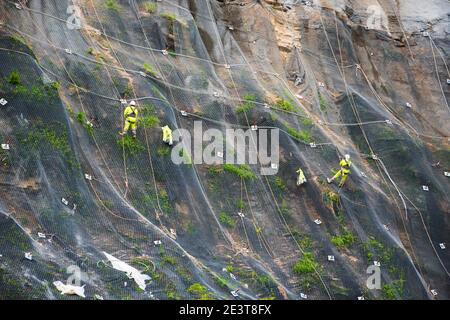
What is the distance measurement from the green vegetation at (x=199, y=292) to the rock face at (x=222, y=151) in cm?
12

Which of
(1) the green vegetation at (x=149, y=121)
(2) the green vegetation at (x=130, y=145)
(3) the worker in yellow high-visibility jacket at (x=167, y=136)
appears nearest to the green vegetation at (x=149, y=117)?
(1) the green vegetation at (x=149, y=121)

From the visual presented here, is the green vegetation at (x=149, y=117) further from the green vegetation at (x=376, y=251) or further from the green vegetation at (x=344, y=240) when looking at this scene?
the green vegetation at (x=376, y=251)

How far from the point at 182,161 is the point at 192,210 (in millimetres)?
1633

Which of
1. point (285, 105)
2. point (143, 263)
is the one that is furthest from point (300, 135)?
point (143, 263)

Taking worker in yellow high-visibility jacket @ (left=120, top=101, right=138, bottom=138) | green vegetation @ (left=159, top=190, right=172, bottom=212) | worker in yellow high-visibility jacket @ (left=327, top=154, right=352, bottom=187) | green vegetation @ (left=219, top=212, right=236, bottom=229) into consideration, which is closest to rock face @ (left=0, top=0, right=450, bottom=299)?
green vegetation @ (left=159, top=190, right=172, bottom=212)

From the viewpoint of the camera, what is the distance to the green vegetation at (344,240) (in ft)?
74.9

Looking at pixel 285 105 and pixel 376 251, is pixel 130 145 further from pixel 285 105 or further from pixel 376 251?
pixel 376 251

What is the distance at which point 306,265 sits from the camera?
21.9m

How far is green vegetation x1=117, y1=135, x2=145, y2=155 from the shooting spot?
70.6 feet

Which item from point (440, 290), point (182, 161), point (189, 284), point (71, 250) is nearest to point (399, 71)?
point (440, 290)

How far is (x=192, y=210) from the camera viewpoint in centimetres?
2130

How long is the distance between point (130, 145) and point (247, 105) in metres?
5.27
